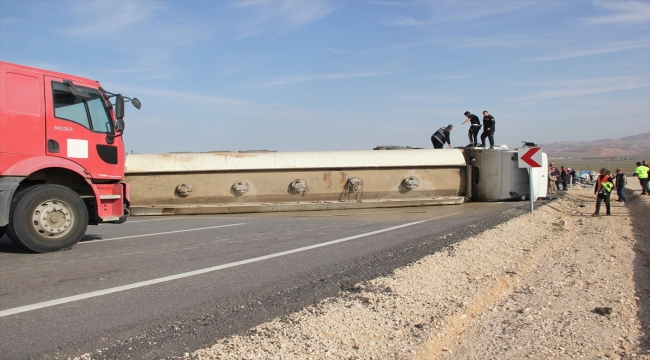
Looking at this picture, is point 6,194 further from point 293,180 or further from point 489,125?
point 489,125

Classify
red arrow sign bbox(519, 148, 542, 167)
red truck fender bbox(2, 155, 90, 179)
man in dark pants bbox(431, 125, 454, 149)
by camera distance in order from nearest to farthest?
1. red truck fender bbox(2, 155, 90, 179)
2. red arrow sign bbox(519, 148, 542, 167)
3. man in dark pants bbox(431, 125, 454, 149)

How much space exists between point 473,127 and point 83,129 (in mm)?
12761

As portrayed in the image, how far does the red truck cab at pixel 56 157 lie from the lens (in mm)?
7160

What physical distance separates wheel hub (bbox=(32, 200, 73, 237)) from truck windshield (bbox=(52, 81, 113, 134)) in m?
1.31

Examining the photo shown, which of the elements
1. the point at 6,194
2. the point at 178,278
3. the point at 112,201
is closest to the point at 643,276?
the point at 178,278

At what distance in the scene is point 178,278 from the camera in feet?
19.6

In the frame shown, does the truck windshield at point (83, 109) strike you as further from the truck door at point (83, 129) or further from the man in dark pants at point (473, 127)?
the man in dark pants at point (473, 127)

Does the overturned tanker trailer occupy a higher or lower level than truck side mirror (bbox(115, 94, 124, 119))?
lower

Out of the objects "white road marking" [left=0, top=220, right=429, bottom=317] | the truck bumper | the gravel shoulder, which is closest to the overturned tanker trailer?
the truck bumper

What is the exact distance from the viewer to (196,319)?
4.47 meters

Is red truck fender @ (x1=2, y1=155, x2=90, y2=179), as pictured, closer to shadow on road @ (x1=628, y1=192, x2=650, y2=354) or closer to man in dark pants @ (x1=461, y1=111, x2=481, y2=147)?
shadow on road @ (x1=628, y1=192, x2=650, y2=354)

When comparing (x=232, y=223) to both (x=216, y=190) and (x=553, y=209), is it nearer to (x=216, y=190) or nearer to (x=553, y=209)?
(x=216, y=190)

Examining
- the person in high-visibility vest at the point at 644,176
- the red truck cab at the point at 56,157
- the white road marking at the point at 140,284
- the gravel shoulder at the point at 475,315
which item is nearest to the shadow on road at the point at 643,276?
the gravel shoulder at the point at 475,315

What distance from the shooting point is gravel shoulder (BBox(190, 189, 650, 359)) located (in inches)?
154
